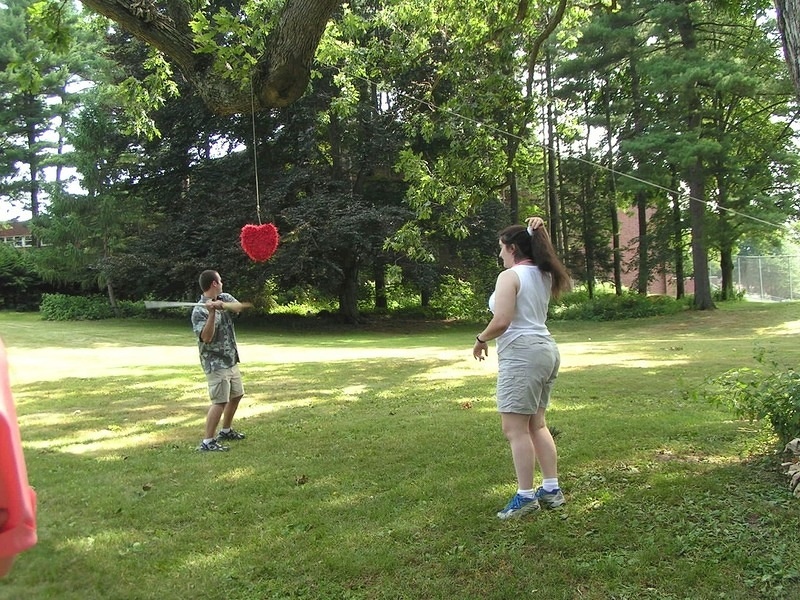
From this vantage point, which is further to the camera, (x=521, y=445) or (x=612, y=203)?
(x=612, y=203)

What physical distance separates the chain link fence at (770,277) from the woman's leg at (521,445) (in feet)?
99.0

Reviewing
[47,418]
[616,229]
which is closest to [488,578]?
[47,418]

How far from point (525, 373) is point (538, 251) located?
74cm

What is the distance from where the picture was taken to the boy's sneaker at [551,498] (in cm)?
396

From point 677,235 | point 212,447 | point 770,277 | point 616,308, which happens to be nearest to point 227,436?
point 212,447

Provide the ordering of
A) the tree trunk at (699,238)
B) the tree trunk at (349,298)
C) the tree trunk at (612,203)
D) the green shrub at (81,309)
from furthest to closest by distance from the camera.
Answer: the tree trunk at (612,203) → the green shrub at (81,309) → the tree trunk at (349,298) → the tree trunk at (699,238)

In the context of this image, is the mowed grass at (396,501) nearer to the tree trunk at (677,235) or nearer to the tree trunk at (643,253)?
the tree trunk at (677,235)

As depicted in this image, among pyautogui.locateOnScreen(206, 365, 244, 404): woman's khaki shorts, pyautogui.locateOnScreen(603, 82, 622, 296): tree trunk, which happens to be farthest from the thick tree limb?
pyautogui.locateOnScreen(603, 82, 622, 296): tree trunk

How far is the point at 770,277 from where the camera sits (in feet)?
101

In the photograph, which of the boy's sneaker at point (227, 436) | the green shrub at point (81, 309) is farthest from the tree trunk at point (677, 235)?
the boy's sneaker at point (227, 436)

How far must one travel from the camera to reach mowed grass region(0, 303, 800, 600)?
319 cm

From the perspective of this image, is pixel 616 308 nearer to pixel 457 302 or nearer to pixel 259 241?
pixel 457 302

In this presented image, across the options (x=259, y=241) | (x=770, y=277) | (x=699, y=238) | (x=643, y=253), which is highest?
(x=699, y=238)

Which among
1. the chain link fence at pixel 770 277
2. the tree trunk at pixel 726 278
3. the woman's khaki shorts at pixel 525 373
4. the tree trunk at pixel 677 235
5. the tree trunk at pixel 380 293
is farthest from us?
the chain link fence at pixel 770 277
